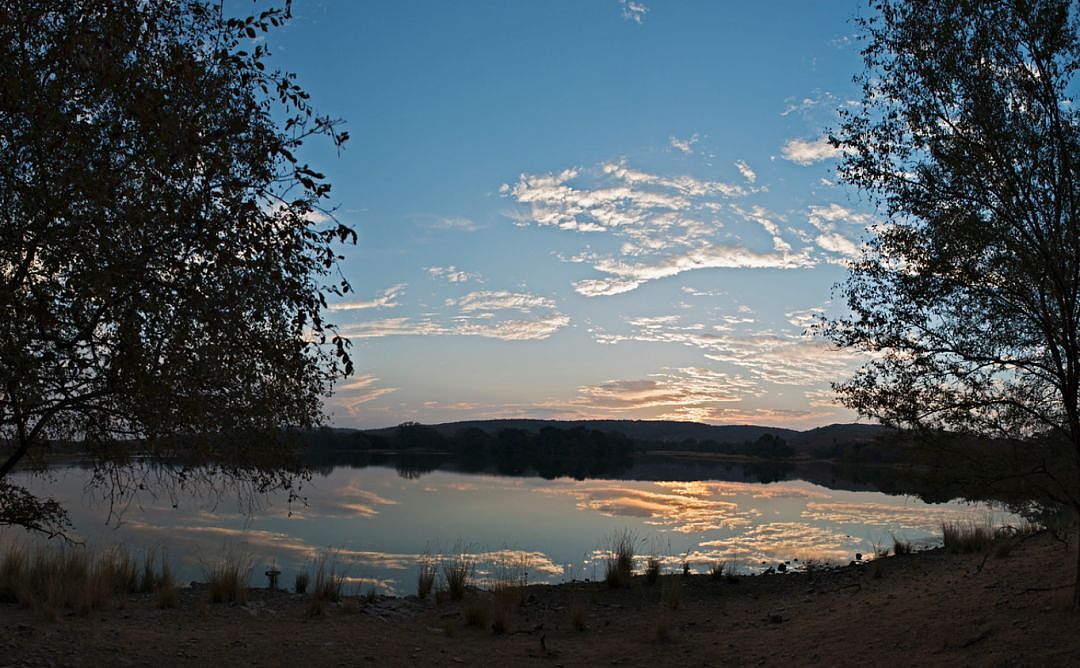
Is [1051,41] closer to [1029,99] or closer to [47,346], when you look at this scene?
[1029,99]

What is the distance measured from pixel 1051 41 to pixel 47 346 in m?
11.5

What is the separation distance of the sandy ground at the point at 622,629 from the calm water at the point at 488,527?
7.17 ft

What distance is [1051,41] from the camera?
29.5 ft

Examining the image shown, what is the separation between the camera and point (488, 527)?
A: 2556 cm

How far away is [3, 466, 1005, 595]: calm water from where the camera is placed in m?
18.7

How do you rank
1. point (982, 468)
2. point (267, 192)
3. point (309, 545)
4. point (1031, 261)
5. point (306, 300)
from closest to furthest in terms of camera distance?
1. point (306, 300)
2. point (267, 192)
3. point (1031, 261)
4. point (982, 468)
5. point (309, 545)

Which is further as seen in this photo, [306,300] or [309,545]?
[309,545]

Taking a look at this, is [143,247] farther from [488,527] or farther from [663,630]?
[488,527]

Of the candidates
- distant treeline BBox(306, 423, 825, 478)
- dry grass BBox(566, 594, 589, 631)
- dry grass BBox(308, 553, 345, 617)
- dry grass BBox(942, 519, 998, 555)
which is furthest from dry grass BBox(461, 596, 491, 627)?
distant treeline BBox(306, 423, 825, 478)

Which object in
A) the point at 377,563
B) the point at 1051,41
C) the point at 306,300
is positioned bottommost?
the point at 377,563

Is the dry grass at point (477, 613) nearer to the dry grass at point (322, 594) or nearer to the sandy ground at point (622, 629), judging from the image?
the sandy ground at point (622, 629)

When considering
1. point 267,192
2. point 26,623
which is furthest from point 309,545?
point 267,192

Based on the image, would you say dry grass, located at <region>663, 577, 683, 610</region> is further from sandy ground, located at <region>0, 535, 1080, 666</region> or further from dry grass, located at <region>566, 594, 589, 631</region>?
dry grass, located at <region>566, 594, 589, 631</region>

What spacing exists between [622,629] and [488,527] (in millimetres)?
14967
